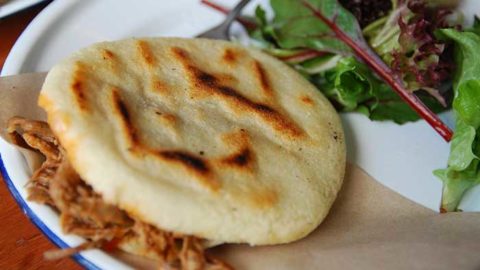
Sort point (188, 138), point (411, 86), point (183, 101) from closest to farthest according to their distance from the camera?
1. point (188, 138)
2. point (183, 101)
3. point (411, 86)

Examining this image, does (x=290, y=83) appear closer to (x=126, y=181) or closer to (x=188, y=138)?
(x=188, y=138)

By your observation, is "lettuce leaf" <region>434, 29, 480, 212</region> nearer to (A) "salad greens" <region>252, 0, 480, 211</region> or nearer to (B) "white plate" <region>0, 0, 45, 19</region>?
(A) "salad greens" <region>252, 0, 480, 211</region>

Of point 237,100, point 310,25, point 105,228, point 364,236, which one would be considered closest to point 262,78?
point 237,100

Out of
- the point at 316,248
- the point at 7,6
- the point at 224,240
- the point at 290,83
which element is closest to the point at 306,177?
the point at 316,248

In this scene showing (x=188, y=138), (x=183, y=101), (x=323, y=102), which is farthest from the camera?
(x=323, y=102)

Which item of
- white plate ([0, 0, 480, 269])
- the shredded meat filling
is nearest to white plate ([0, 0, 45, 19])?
white plate ([0, 0, 480, 269])

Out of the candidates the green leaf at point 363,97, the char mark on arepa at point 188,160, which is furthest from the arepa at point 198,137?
the green leaf at point 363,97
